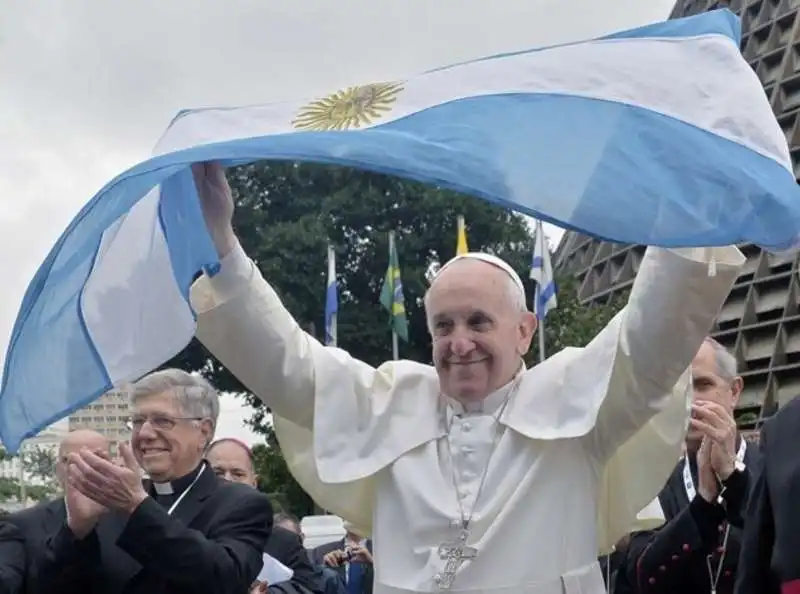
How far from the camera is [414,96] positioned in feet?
13.2

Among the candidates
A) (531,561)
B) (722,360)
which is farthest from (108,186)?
(722,360)

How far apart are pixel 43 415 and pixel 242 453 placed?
2710 millimetres

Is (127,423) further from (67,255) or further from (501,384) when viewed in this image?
(501,384)

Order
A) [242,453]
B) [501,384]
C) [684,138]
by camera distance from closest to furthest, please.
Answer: [684,138] < [501,384] < [242,453]

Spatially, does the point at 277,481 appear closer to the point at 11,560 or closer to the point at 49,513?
the point at 49,513

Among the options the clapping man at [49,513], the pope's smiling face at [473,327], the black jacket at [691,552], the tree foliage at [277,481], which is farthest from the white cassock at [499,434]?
the tree foliage at [277,481]

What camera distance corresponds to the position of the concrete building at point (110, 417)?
5.02 metres

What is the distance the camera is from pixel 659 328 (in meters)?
3.55

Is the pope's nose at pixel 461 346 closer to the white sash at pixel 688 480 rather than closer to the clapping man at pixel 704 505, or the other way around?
the clapping man at pixel 704 505

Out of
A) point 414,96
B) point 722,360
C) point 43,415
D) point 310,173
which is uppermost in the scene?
point 310,173

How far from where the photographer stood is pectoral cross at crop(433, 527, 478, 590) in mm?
3746

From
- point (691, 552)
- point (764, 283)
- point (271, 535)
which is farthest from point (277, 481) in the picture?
point (691, 552)

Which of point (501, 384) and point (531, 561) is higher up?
point (501, 384)

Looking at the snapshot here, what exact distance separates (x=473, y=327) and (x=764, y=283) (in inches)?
1717
